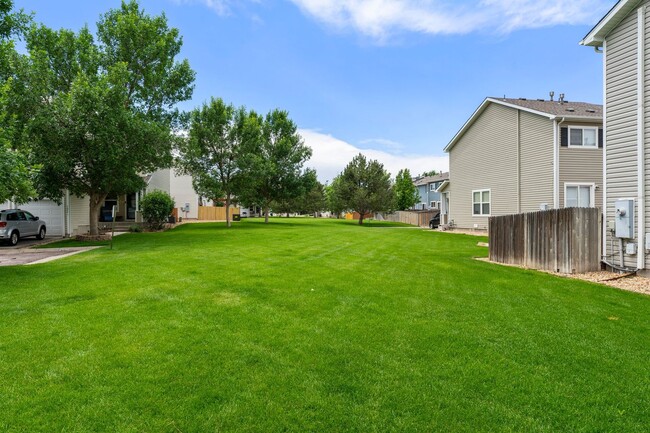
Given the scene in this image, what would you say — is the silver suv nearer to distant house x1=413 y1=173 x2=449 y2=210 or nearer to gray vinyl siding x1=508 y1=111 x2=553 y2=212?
→ gray vinyl siding x1=508 y1=111 x2=553 y2=212

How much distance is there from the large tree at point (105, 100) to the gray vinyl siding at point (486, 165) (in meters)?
17.5

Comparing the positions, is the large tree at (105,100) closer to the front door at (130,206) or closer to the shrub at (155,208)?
the shrub at (155,208)

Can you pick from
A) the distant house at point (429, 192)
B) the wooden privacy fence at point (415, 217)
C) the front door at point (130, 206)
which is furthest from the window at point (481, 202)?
the distant house at point (429, 192)

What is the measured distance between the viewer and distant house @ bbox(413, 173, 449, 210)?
52.8 meters

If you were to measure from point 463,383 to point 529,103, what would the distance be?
21.9m

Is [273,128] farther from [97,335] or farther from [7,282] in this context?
[97,335]

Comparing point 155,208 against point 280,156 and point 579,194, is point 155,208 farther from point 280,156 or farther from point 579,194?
point 579,194

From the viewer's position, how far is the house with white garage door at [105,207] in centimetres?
2039

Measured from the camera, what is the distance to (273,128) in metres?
35.8

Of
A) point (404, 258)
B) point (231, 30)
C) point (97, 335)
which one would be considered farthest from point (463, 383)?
point (231, 30)

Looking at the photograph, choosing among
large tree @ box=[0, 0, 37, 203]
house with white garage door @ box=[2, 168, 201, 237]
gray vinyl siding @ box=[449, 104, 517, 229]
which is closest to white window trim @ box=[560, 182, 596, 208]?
gray vinyl siding @ box=[449, 104, 517, 229]

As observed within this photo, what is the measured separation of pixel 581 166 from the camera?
18.1 metres

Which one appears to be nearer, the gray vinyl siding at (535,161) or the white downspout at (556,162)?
the white downspout at (556,162)

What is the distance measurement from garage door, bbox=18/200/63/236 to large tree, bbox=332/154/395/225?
80.8 feet
